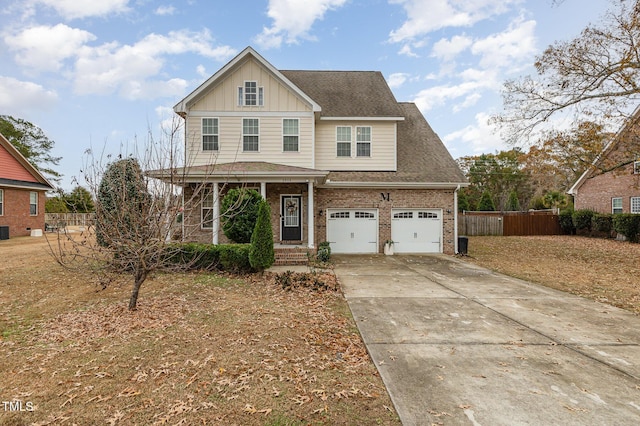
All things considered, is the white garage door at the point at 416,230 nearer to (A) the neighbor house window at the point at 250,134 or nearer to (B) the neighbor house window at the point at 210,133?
(A) the neighbor house window at the point at 250,134

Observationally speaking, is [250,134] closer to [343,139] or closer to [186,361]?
[343,139]

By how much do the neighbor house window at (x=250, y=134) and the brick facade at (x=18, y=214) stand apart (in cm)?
1666

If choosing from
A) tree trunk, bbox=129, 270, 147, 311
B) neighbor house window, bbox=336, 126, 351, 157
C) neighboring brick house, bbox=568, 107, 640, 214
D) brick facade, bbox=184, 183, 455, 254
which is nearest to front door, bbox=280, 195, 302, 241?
brick facade, bbox=184, 183, 455, 254

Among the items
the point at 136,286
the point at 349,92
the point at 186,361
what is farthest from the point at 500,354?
the point at 349,92

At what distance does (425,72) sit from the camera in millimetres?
16719

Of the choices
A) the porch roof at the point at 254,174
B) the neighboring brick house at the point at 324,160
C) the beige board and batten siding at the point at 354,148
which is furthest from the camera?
the beige board and batten siding at the point at 354,148

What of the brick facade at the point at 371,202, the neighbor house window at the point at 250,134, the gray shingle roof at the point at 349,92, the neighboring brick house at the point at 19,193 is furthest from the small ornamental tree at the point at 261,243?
the neighboring brick house at the point at 19,193

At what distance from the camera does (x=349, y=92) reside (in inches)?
637

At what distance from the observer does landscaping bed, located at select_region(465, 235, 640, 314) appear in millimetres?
7973

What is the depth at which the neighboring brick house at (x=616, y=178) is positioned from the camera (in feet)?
42.0

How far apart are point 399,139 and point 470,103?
4.80 meters

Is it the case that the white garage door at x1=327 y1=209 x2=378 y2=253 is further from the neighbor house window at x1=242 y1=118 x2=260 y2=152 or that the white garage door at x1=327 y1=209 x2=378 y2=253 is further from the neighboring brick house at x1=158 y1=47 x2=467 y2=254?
the neighbor house window at x1=242 y1=118 x2=260 y2=152

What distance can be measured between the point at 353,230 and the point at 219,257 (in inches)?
254

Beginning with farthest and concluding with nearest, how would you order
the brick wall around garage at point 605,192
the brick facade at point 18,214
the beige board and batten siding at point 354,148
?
1. the brick wall around garage at point 605,192
2. the brick facade at point 18,214
3. the beige board and batten siding at point 354,148
